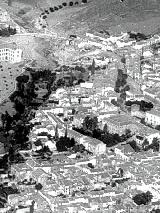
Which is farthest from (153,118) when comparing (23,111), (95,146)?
(23,111)

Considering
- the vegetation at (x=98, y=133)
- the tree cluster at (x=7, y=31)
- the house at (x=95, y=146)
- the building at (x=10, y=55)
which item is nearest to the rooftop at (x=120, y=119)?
the vegetation at (x=98, y=133)

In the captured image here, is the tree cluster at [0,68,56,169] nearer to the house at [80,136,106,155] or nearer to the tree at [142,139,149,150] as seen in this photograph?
the house at [80,136,106,155]

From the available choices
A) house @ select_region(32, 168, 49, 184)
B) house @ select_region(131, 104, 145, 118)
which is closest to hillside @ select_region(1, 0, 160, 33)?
house @ select_region(131, 104, 145, 118)

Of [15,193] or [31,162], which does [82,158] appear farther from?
[15,193]

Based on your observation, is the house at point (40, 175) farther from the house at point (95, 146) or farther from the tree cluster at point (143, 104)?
the tree cluster at point (143, 104)

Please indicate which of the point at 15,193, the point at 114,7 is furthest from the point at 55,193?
the point at 114,7
